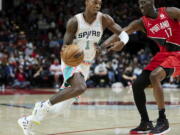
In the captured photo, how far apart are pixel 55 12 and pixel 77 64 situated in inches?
749

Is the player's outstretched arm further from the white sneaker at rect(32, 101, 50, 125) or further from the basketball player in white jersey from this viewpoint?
the white sneaker at rect(32, 101, 50, 125)

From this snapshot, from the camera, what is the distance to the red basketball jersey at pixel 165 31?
18.9 feet

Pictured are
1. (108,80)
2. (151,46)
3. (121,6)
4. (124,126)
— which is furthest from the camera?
(121,6)

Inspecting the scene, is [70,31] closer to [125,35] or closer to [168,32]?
[125,35]

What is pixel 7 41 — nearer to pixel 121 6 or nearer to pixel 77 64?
pixel 121 6

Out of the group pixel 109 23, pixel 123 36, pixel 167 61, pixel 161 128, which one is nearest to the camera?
pixel 161 128

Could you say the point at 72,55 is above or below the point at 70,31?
below

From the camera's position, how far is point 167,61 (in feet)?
18.6

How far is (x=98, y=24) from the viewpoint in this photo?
5.93 meters

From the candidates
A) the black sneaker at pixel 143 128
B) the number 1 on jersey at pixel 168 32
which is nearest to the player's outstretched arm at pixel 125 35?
the number 1 on jersey at pixel 168 32

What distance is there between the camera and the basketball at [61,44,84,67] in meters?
5.26

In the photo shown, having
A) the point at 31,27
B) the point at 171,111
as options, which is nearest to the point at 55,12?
the point at 31,27

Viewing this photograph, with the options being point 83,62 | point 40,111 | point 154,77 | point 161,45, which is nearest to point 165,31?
point 161,45

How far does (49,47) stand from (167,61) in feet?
50.8
